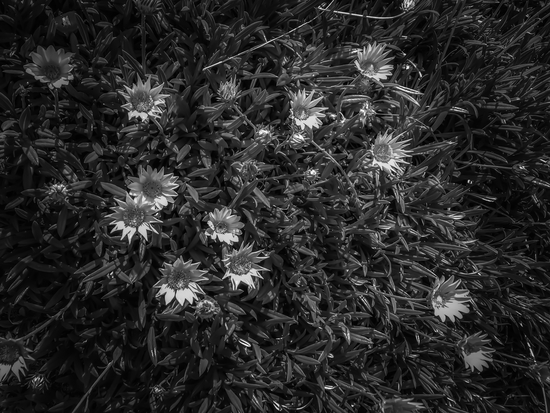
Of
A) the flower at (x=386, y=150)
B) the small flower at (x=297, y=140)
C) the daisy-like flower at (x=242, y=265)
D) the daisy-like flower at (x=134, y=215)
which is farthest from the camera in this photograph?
the flower at (x=386, y=150)

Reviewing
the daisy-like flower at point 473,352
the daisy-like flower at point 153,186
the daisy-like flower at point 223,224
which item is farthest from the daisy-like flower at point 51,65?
the daisy-like flower at point 473,352

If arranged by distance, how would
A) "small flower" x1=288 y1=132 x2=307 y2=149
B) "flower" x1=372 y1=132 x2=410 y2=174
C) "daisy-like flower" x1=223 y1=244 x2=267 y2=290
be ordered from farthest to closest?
"flower" x1=372 y1=132 x2=410 y2=174
"small flower" x1=288 y1=132 x2=307 y2=149
"daisy-like flower" x1=223 y1=244 x2=267 y2=290

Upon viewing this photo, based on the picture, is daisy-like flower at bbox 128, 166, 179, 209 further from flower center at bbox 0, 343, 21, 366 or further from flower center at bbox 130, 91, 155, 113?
flower center at bbox 0, 343, 21, 366

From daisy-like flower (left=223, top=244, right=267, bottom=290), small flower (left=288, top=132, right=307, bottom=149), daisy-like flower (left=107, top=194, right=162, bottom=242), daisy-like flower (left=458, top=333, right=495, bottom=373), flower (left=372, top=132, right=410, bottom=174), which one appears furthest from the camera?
daisy-like flower (left=458, top=333, right=495, bottom=373)

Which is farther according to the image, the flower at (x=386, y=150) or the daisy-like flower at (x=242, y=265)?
the flower at (x=386, y=150)

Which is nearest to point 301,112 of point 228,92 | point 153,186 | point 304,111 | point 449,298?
point 304,111

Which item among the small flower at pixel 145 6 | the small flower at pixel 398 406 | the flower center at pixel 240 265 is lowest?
the small flower at pixel 398 406

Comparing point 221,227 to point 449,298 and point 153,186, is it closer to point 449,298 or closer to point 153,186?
point 153,186

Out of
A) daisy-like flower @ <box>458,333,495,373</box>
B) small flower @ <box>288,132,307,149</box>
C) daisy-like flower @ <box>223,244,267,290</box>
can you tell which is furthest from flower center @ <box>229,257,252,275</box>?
daisy-like flower @ <box>458,333,495,373</box>

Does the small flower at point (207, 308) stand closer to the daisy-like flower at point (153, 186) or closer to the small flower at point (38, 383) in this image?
the daisy-like flower at point (153, 186)
